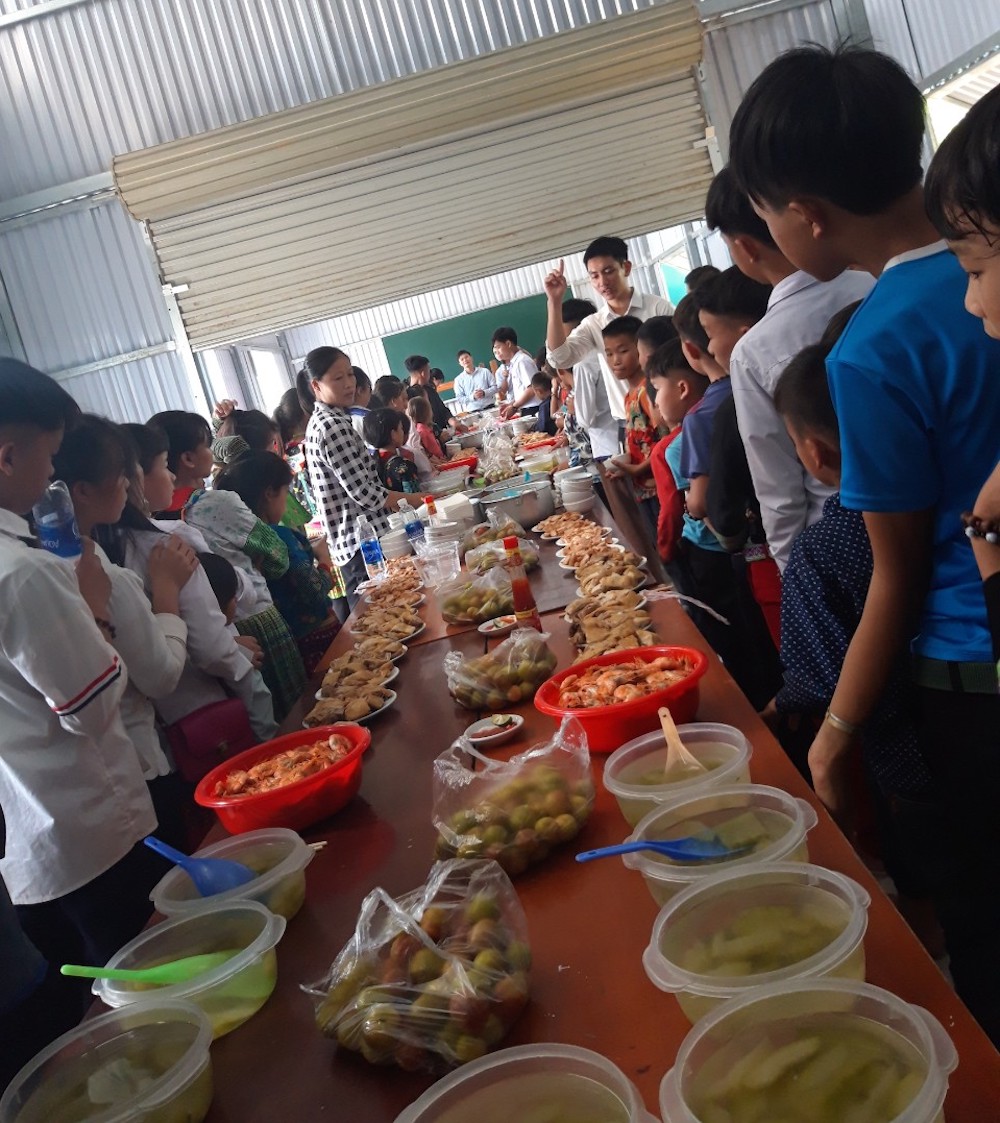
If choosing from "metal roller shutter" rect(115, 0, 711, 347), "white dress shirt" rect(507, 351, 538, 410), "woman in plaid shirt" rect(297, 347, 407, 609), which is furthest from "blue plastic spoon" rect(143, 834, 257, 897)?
"white dress shirt" rect(507, 351, 538, 410)

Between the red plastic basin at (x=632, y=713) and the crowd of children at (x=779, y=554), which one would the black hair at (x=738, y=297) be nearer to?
the crowd of children at (x=779, y=554)

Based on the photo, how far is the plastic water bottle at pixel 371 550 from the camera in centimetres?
394

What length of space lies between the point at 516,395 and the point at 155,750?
8817mm

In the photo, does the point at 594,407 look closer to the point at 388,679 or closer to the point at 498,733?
the point at 388,679

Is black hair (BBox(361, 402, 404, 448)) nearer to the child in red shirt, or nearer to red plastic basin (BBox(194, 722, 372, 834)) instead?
the child in red shirt

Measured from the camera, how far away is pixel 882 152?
1334mm

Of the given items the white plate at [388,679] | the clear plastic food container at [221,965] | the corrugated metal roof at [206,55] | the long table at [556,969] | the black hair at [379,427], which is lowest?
the long table at [556,969]

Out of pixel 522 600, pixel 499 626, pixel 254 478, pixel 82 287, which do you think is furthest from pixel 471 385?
pixel 522 600

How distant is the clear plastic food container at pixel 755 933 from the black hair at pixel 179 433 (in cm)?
295

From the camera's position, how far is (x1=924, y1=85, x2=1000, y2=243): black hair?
0.97 m

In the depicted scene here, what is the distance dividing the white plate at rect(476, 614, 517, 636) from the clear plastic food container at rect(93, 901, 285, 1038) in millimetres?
1362

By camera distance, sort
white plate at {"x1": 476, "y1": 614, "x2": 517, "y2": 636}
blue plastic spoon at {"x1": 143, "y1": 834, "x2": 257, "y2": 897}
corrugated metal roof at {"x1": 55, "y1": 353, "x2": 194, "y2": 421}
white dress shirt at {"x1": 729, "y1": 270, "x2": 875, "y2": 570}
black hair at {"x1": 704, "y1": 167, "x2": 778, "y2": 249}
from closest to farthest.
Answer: blue plastic spoon at {"x1": 143, "y1": 834, "x2": 257, "y2": 897} < black hair at {"x1": 704, "y1": 167, "x2": 778, "y2": 249} < white dress shirt at {"x1": 729, "y1": 270, "x2": 875, "y2": 570} < white plate at {"x1": 476, "y1": 614, "x2": 517, "y2": 636} < corrugated metal roof at {"x1": 55, "y1": 353, "x2": 194, "y2": 421}

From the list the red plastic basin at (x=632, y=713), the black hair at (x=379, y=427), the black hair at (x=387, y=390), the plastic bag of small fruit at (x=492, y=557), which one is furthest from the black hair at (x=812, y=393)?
the black hair at (x=387, y=390)

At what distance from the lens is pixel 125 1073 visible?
98 centimetres
